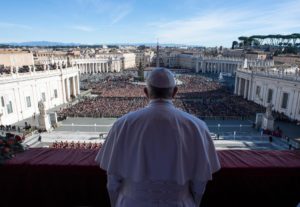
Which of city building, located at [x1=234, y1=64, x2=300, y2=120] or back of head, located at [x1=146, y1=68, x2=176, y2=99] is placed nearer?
Answer: back of head, located at [x1=146, y1=68, x2=176, y2=99]

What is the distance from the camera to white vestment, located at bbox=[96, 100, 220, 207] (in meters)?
1.90

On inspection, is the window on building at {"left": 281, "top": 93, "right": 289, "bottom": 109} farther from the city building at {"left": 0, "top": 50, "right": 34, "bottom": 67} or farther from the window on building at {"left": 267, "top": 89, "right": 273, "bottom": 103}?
the city building at {"left": 0, "top": 50, "right": 34, "bottom": 67}

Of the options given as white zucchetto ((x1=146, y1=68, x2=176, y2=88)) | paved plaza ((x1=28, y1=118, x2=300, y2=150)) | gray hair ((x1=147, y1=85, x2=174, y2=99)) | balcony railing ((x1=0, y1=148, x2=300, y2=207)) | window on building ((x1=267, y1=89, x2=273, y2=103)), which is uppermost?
white zucchetto ((x1=146, y1=68, x2=176, y2=88))

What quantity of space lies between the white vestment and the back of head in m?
0.06

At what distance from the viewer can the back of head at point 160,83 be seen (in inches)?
78.6

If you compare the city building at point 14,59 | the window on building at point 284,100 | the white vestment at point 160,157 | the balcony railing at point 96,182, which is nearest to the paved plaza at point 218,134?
the window on building at point 284,100

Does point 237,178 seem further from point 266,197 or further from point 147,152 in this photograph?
point 147,152

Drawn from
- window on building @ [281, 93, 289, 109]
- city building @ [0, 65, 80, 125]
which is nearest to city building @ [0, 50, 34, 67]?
city building @ [0, 65, 80, 125]

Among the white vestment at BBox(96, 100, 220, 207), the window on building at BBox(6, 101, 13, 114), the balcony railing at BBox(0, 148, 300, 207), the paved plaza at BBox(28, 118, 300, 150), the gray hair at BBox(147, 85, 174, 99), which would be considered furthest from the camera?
the window on building at BBox(6, 101, 13, 114)

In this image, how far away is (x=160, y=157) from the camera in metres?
1.89

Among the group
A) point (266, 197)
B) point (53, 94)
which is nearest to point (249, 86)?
point (53, 94)

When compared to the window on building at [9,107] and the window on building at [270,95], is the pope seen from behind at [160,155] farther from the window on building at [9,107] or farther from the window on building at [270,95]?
the window on building at [270,95]

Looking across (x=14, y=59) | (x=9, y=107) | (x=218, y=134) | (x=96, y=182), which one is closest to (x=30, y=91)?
(x=9, y=107)

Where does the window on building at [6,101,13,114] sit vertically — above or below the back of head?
below
